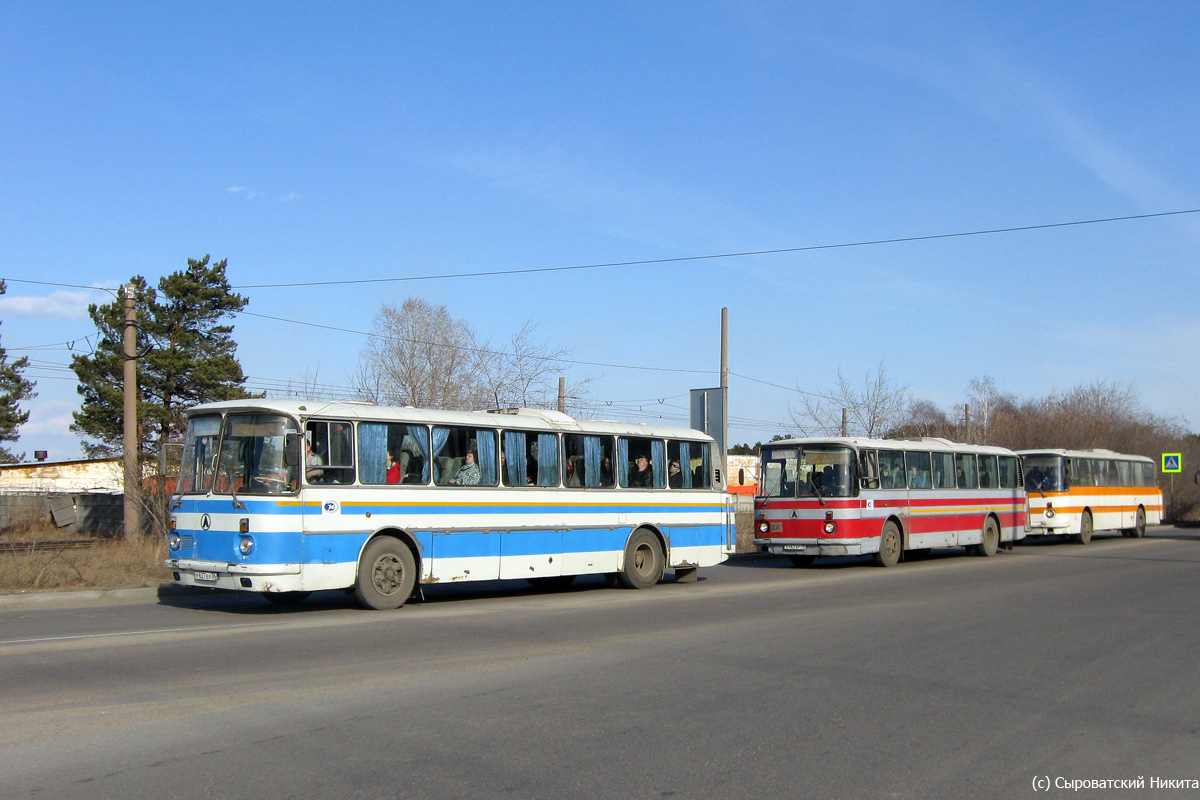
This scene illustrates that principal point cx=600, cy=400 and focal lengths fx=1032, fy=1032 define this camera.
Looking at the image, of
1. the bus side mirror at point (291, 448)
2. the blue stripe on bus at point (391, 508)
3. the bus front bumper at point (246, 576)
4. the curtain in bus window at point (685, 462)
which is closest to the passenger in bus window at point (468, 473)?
the blue stripe on bus at point (391, 508)

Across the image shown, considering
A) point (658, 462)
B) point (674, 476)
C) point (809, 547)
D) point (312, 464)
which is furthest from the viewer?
point (809, 547)

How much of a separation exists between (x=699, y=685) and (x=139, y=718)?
13.7ft

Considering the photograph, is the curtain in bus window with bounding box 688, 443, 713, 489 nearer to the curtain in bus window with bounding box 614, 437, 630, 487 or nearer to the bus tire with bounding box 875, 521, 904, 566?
the curtain in bus window with bounding box 614, 437, 630, 487

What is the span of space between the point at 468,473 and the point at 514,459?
0.96 m

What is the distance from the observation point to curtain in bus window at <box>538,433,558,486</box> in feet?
53.1

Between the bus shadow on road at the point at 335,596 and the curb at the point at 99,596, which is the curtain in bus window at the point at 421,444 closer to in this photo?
the bus shadow on road at the point at 335,596

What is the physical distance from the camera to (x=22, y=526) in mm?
32812

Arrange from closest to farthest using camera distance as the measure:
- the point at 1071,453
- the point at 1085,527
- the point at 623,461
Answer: the point at 623,461
the point at 1071,453
the point at 1085,527

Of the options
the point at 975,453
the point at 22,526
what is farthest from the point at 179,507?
the point at 22,526

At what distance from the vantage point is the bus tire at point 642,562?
57.0 feet

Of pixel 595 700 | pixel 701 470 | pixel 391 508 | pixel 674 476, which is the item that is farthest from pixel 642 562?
pixel 595 700

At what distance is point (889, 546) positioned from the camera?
2333 cm

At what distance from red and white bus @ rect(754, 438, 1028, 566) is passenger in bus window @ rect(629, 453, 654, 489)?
5695mm

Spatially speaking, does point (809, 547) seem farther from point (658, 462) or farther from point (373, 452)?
point (373, 452)
